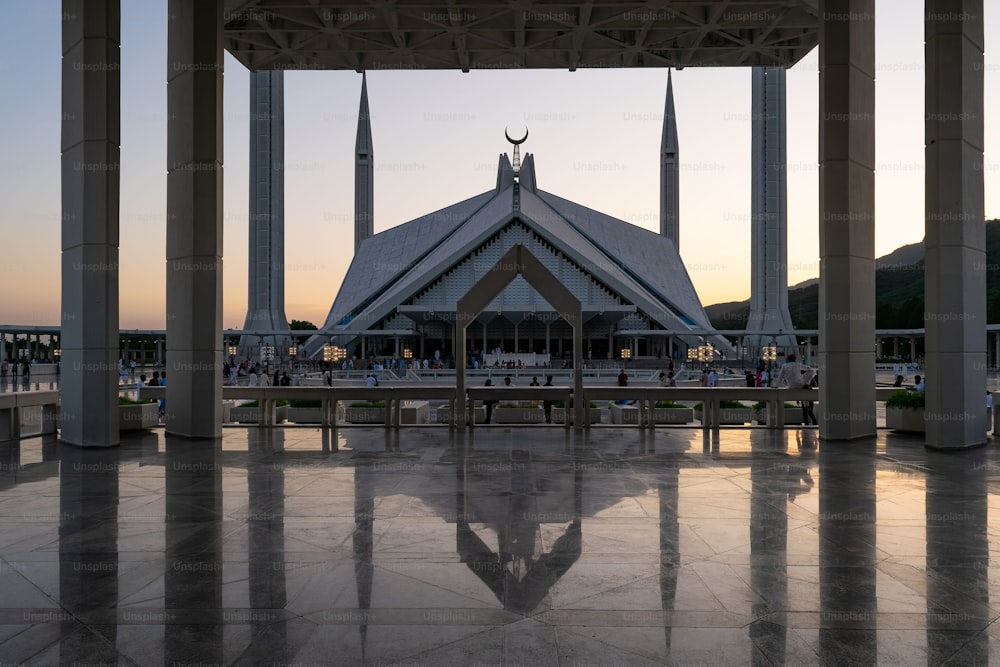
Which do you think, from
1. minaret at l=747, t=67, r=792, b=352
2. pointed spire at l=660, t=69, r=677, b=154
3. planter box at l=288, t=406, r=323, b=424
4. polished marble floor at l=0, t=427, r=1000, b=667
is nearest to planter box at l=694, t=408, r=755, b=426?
polished marble floor at l=0, t=427, r=1000, b=667

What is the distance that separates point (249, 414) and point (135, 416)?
3170mm

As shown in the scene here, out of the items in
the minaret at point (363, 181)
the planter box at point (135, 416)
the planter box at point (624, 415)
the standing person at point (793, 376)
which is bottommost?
the planter box at point (624, 415)

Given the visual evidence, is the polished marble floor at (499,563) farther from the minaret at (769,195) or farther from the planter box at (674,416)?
the minaret at (769,195)

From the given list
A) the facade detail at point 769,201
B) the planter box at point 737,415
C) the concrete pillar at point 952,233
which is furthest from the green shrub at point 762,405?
the facade detail at point 769,201

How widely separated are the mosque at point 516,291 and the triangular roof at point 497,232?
121 millimetres

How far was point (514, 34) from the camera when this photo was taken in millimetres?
15375

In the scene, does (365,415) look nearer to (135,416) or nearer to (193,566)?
(135,416)

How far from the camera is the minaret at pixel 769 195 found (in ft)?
170

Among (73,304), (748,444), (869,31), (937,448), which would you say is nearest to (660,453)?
(748,444)

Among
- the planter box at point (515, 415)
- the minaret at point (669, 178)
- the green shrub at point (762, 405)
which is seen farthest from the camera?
the minaret at point (669, 178)

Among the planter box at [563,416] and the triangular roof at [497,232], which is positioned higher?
the triangular roof at [497,232]

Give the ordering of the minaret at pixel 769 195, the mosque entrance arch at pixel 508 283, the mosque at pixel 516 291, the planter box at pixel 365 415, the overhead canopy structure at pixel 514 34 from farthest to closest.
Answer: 1. the mosque at pixel 516 291
2. the minaret at pixel 769 195
3. the overhead canopy structure at pixel 514 34
4. the planter box at pixel 365 415
5. the mosque entrance arch at pixel 508 283

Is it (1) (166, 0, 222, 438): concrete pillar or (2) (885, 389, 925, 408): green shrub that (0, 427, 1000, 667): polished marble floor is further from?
(2) (885, 389, 925, 408): green shrub

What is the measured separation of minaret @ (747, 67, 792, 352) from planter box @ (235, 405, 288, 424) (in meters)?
44.1
